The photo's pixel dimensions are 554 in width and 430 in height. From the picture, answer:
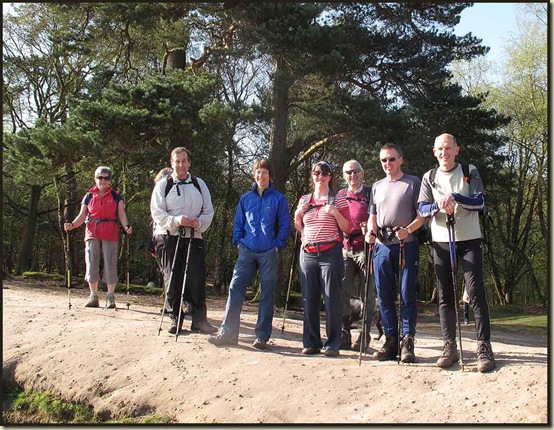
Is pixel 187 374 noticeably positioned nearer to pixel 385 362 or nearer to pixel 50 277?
pixel 385 362

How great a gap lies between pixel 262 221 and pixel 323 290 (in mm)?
1016

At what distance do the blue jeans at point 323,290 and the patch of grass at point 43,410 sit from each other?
→ 2080 millimetres

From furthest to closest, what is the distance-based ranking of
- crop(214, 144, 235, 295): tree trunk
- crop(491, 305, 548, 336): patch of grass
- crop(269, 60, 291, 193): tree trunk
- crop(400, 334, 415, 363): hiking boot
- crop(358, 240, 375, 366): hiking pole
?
crop(214, 144, 235, 295): tree trunk, crop(269, 60, 291, 193): tree trunk, crop(491, 305, 548, 336): patch of grass, crop(358, 240, 375, 366): hiking pole, crop(400, 334, 415, 363): hiking boot

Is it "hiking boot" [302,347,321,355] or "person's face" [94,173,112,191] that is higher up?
"person's face" [94,173,112,191]

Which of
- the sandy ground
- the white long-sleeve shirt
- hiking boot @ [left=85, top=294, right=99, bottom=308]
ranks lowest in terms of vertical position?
the sandy ground

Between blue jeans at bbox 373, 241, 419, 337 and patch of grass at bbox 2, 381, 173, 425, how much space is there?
253 centimetres

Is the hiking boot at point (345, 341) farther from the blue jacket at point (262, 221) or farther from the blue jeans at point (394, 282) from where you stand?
the blue jacket at point (262, 221)

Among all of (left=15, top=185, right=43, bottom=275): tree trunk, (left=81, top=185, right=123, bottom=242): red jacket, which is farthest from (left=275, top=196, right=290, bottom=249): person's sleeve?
(left=15, top=185, right=43, bottom=275): tree trunk

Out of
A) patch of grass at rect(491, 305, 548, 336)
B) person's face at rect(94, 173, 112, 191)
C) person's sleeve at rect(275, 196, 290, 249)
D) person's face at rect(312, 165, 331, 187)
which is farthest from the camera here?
patch of grass at rect(491, 305, 548, 336)

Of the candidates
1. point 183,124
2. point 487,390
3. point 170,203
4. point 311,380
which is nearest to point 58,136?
point 183,124

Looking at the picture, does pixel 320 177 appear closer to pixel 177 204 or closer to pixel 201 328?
pixel 177 204

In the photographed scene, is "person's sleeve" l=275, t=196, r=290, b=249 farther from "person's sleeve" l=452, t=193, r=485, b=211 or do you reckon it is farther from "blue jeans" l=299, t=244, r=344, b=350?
"person's sleeve" l=452, t=193, r=485, b=211

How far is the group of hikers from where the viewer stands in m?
5.45

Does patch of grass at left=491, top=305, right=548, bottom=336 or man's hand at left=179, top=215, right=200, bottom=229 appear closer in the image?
man's hand at left=179, top=215, right=200, bottom=229
